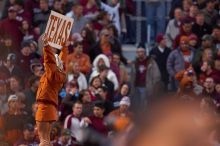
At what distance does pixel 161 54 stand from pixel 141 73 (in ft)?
2.45

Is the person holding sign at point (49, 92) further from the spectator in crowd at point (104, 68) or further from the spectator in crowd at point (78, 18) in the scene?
the spectator in crowd at point (78, 18)

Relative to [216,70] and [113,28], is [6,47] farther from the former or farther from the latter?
[216,70]

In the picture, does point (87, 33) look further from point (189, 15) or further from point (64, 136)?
point (64, 136)

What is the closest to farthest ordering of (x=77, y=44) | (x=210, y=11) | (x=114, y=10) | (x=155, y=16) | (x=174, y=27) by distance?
(x=77, y=44) < (x=174, y=27) < (x=210, y=11) < (x=114, y=10) < (x=155, y=16)

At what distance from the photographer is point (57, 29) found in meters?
14.2

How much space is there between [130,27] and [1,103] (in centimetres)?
646

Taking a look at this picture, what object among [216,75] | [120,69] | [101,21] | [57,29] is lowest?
[216,75]

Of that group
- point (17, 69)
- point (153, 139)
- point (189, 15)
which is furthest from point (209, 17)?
point (153, 139)

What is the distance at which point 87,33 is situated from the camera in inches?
864

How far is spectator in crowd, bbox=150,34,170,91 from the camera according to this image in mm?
21875

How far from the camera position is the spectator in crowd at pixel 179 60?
2153cm

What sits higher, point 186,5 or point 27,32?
point 186,5

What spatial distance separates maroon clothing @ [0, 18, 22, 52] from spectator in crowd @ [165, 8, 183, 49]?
3.29 metres

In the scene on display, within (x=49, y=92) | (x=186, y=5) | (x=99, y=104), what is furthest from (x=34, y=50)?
(x=49, y=92)
